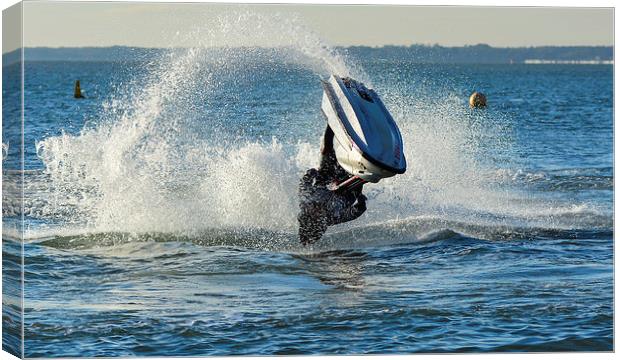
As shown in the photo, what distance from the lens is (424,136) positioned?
16.4 meters

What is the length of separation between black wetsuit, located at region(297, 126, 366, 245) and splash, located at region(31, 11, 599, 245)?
1.57ft

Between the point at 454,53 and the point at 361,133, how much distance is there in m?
2.31

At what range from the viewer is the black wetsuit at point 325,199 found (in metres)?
13.3

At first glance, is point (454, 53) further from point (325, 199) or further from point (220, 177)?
point (220, 177)

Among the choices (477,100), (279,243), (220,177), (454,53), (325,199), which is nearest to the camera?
(325,199)

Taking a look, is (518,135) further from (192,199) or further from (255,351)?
Answer: (255,351)

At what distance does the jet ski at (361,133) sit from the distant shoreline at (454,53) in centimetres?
58

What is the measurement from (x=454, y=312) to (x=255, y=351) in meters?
1.82

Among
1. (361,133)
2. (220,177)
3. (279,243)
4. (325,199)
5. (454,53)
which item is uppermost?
(454,53)

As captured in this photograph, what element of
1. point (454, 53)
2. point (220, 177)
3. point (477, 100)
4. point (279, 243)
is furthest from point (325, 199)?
point (477, 100)

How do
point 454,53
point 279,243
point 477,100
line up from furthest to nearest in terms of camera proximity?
point 477,100
point 454,53
point 279,243

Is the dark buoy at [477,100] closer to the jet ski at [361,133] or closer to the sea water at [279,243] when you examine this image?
the sea water at [279,243]

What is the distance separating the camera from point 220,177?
15109 millimetres

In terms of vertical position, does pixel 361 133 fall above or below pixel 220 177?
above
